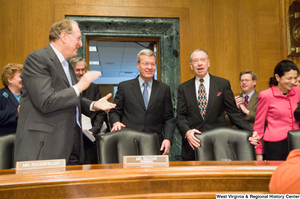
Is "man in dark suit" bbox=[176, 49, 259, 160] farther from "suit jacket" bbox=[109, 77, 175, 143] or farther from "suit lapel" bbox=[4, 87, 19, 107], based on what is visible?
"suit lapel" bbox=[4, 87, 19, 107]

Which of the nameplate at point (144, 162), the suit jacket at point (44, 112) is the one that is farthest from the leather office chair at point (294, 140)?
the suit jacket at point (44, 112)

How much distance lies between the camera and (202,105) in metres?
2.50

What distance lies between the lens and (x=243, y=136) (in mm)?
1846

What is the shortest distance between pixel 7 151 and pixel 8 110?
2.48ft

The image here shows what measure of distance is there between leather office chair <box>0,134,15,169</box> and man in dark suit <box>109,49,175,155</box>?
2.93 ft

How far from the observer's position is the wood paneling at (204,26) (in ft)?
10.9

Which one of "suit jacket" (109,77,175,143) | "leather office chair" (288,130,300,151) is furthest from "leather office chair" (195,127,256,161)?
"suit jacket" (109,77,175,143)

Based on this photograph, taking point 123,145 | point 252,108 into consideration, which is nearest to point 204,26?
point 252,108

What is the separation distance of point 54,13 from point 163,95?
1841 millimetres

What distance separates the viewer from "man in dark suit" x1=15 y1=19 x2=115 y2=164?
1556 mm

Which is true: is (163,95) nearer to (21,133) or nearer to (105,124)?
(105,124)

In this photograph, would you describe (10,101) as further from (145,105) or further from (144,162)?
(144,162)

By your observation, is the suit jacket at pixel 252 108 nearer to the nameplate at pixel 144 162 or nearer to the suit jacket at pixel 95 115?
the suit jacket at pixel 95 115

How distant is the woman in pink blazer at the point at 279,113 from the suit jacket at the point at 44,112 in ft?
5.38
